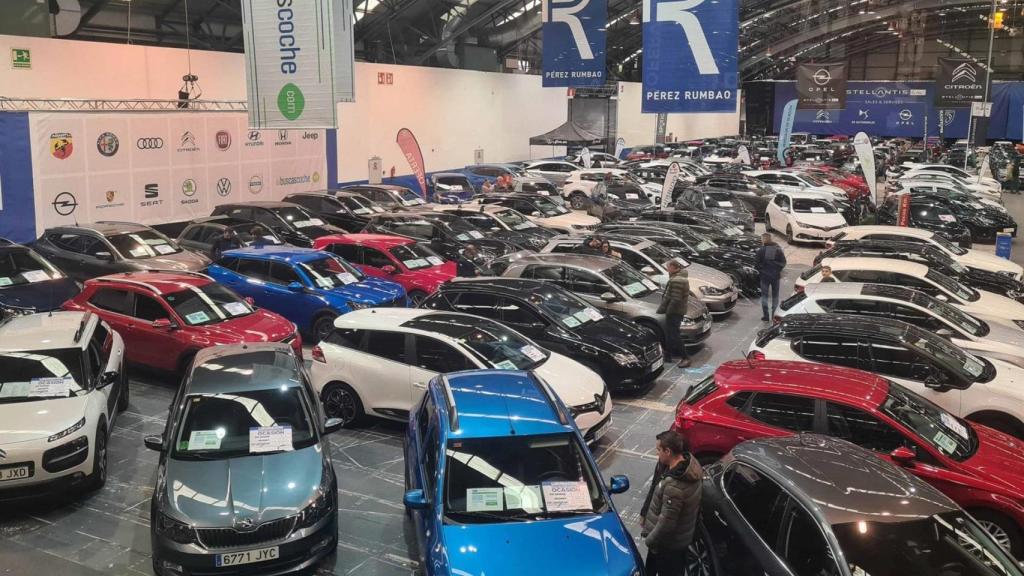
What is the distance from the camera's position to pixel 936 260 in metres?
14.1

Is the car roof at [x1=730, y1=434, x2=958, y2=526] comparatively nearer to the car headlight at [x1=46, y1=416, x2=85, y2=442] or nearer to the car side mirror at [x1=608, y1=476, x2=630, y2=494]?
the car side mirror at [x1=608, y1=476, x2=630, y2=494]

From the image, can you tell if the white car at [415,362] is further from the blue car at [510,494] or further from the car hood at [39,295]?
the car hood at [39,295]

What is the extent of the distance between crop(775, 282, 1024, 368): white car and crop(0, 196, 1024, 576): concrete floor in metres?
2.30

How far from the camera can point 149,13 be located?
26.1m

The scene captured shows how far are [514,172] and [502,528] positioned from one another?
2776 centimetres

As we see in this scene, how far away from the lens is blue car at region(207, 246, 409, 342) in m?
12.2

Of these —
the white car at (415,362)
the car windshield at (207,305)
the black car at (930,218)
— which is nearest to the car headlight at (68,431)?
the white car at (415,362)

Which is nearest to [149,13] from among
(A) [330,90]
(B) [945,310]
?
(A) [330,90]

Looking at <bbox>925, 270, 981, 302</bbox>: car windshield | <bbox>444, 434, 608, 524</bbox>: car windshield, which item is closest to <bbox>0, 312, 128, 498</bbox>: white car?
<bbox>444, 434, 608, 524</bbox>: car windshield

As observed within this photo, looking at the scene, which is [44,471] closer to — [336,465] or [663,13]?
[336,465]

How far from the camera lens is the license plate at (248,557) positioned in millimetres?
5645

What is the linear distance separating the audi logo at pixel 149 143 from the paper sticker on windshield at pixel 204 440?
48.7 feet

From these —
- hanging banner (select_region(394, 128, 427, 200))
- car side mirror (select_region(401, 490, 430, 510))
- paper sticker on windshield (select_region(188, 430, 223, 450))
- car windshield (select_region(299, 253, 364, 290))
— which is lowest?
car side mirror (select_region(401, 490, 430, 510))

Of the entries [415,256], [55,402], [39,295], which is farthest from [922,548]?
[39,295]
